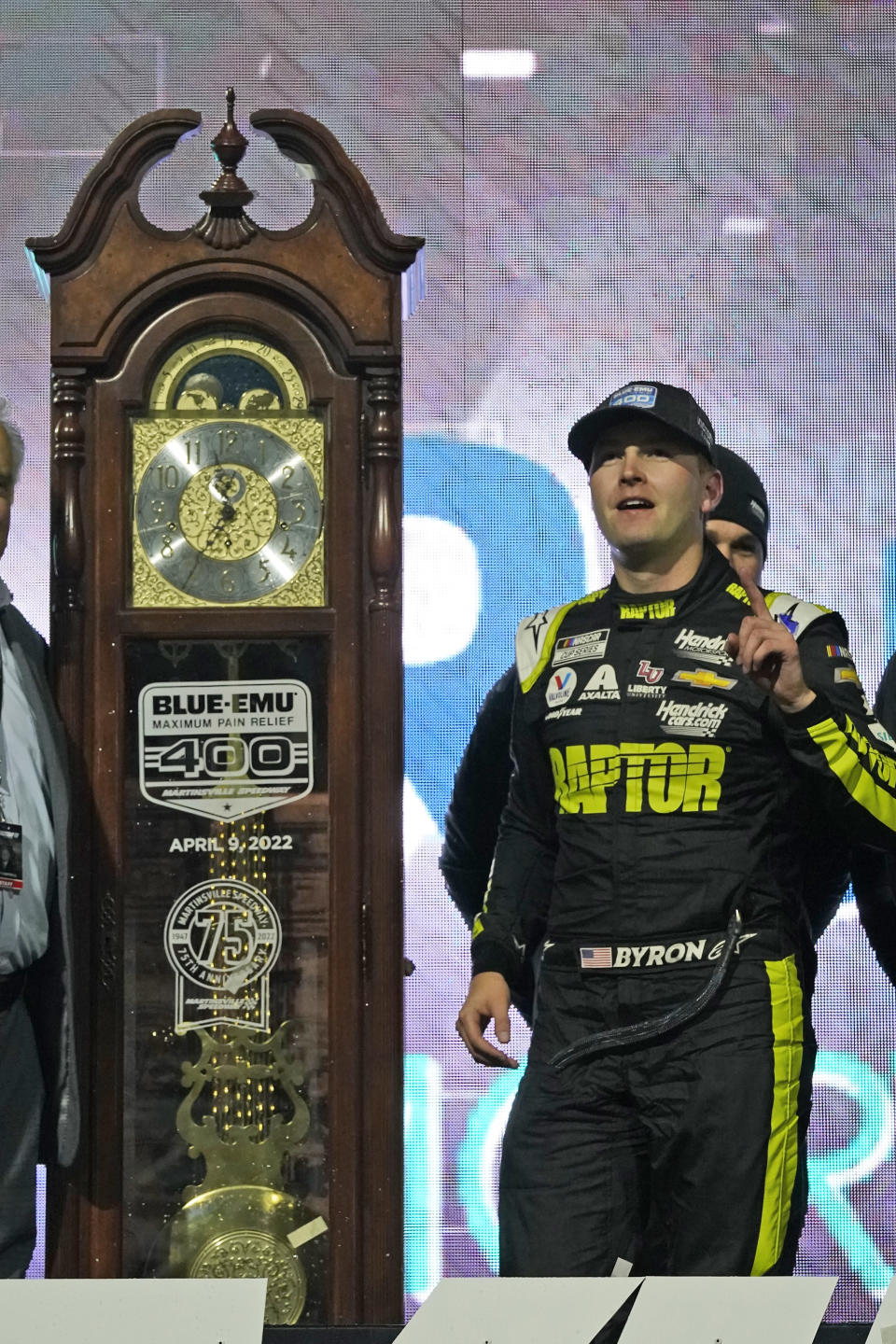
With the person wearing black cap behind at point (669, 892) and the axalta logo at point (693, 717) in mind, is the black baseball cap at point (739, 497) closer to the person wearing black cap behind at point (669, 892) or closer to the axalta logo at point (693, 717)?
the person wearing black cap behind at point (669, 892)

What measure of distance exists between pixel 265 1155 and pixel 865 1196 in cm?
126

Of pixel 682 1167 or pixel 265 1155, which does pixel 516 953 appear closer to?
pixel 682 1167

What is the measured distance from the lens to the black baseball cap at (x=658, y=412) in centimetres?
248

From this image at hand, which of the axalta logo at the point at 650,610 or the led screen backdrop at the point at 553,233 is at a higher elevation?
the led screen backdrop at the point at 553,233

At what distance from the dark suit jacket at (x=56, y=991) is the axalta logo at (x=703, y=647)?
3.18 ft

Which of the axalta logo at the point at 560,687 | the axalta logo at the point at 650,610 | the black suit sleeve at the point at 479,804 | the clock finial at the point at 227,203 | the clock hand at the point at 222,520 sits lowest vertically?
the black suit sleeve at the point at 479,804

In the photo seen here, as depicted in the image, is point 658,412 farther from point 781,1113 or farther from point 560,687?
point 781,1113

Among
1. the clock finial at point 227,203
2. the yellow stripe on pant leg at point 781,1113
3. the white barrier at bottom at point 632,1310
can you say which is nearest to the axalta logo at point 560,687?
the yellow stripe on pant leg at point 781,1113

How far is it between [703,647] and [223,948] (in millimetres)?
974

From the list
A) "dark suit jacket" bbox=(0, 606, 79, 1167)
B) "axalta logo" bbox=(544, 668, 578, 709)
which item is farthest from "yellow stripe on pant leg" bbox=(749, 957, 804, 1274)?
"dark suit jacket" bbox=(0, 606, 79, 1167)

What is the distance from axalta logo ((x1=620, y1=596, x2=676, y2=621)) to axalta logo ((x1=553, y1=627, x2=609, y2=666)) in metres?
0.04

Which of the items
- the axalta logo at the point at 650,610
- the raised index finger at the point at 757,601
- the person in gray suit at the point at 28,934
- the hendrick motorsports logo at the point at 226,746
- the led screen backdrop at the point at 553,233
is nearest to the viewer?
the raised index finger at the point at 757,601

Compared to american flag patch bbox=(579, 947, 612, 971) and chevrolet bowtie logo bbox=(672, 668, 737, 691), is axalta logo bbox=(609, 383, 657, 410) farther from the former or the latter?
american flag patch bbox=(579, 947, 612, 971)

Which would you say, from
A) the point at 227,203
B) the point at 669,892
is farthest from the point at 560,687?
the point at 227,203
